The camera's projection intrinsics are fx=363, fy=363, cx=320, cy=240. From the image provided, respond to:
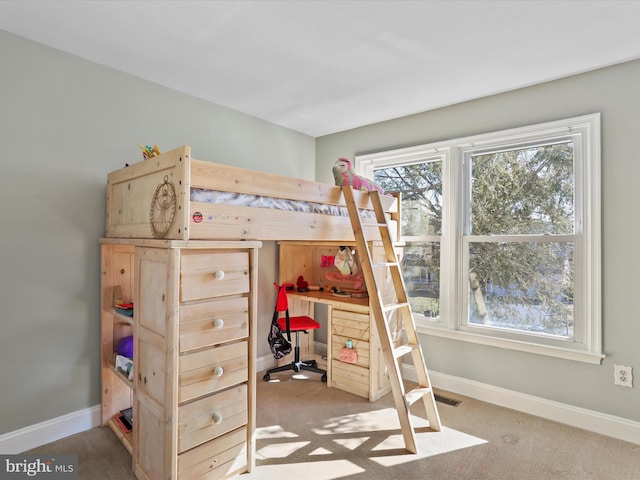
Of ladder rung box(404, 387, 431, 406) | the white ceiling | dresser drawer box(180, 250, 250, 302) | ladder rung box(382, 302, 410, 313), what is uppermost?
the white ceiling

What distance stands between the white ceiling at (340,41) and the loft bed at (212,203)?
0.79 meters

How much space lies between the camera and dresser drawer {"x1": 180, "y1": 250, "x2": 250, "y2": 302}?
1754mm

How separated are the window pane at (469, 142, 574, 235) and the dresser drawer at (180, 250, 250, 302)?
82.0 inches

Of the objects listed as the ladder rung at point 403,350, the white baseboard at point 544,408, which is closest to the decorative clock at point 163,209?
the ladder rung at point 403,350

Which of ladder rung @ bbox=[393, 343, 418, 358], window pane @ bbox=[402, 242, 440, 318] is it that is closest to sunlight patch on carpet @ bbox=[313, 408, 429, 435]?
ladder rung @ bbox=[393, 343, 418, 358]

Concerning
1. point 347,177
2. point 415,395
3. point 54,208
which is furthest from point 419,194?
point 54,208

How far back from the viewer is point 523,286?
9.30ft

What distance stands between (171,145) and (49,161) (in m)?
0.83

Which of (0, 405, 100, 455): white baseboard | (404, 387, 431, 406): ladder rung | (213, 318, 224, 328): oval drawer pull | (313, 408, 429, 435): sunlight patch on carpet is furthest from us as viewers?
(313, 408, 429, 435): sunlight patch on carpet

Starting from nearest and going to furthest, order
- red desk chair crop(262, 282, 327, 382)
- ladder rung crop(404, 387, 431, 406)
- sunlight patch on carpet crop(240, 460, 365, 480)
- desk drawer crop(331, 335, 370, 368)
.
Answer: sunlight patch on carpet crop(240, 460, 365, 480), ladder rung crop(404, 387, 431, 406), desk drawer crop(331, 335, 370, 368), red desk chair crop(262, 282, 327, 382)

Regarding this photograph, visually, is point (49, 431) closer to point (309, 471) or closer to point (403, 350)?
point (309, 471)

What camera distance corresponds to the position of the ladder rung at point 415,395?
227 centimetres

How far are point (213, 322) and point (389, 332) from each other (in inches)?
47.0

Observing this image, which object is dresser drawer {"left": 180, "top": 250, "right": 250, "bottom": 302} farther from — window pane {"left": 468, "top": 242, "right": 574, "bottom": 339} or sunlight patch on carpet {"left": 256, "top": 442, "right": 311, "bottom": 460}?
window pane {"left": 468, "top": 242, "right": 574, "bottom": 339}
